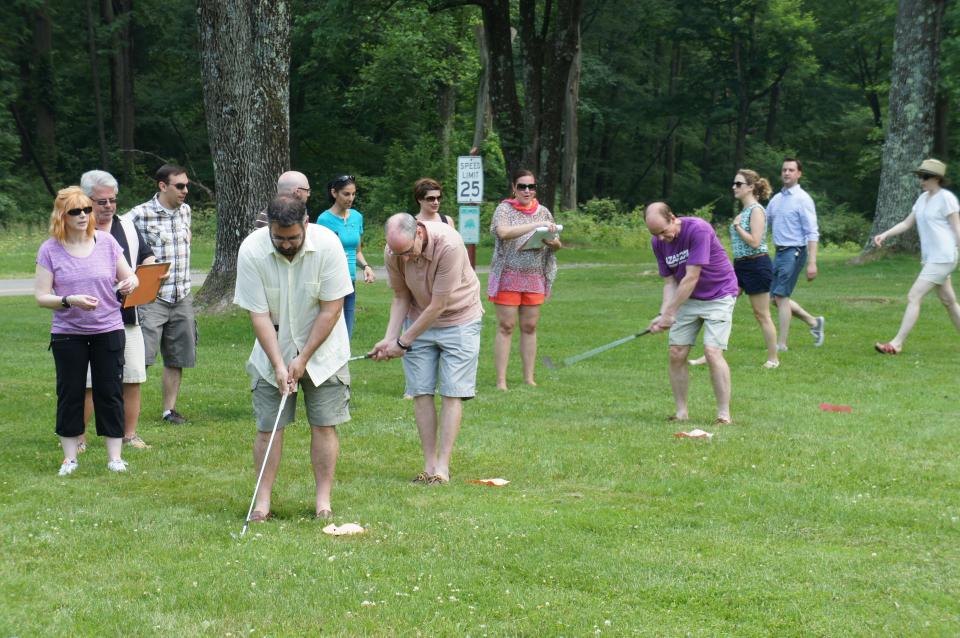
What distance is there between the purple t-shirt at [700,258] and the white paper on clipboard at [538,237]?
1.63 meters

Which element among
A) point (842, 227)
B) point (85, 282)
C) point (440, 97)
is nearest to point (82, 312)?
point (85, 282)

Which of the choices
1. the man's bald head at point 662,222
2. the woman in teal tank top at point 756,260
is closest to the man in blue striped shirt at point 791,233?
the woman in teal tank top at point 756,260

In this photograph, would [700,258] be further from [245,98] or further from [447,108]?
[447,108]

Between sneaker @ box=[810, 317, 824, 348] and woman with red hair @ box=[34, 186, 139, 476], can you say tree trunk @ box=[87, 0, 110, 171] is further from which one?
woman with red hair @ box=[34, 186, 139, 476]

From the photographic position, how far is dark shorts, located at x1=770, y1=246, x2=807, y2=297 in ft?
41.5

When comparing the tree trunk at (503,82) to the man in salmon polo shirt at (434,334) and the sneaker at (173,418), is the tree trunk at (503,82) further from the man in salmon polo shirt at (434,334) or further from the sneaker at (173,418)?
the man in salmon polo shirt at (434,334)

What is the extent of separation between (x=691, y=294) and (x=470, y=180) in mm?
9456

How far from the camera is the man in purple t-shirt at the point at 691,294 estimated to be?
875 centimetres

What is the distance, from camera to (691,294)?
902 centimetres

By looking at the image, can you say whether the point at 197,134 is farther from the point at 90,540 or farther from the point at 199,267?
the point at 90,540

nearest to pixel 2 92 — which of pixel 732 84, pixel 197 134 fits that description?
pixel 197 134

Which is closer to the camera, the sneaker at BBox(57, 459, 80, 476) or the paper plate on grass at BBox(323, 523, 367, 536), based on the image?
the paper plate on grass at BBox(323, 523, 367, 536)

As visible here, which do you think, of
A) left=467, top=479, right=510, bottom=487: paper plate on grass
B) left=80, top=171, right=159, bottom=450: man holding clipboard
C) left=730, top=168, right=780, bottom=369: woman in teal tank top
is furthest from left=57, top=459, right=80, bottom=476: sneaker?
left=730, top=168, right=780, bottom=369: woman in teal tank top

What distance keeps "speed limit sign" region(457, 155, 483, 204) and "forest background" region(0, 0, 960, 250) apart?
15.2 metres
